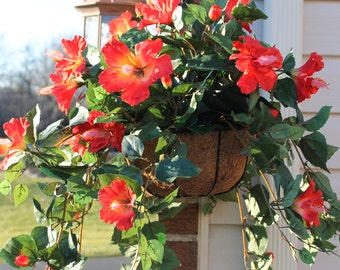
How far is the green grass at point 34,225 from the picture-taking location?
24.7ft

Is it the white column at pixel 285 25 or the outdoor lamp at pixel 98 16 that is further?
the outdoor lamp at pixel 98 16

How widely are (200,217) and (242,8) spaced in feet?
1.82

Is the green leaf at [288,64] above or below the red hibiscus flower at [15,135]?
above

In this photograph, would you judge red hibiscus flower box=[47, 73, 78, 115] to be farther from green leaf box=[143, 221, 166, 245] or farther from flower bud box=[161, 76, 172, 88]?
green leaf box=[143, 221, 166, 245]

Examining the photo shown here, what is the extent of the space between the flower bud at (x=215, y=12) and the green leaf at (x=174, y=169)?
0.91 ft

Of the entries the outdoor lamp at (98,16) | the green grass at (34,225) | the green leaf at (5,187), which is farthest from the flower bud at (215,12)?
the green grass at (34,225)

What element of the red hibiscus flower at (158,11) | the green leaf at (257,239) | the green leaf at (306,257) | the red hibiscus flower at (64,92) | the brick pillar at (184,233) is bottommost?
the brick pillar at (184,233)

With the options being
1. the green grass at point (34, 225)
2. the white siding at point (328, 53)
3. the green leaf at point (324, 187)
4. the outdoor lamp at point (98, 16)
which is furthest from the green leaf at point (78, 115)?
the green grass at point (34, 225)

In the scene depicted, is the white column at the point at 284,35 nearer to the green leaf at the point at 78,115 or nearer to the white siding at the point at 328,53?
the white siding at the point at 328,53

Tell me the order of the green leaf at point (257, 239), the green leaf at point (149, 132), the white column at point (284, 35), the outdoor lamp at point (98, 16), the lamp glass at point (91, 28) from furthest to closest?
the lamp glass at point (91, 28) < the outdoor lamp at point (98, 16) < the white column at point (284, 35) < the green leaf at point (257, 239) < the green leaf at point (149, 132)

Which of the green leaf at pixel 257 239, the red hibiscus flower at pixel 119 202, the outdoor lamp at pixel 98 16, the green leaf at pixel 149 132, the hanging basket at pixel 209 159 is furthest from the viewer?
the outdoor lamp at pixel 98 16

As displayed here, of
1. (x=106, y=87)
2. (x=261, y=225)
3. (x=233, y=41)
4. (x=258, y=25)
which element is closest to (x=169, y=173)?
(x=106, y=87)

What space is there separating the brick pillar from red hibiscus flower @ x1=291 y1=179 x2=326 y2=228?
16.6 inches

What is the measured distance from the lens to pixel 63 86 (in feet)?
4.03
